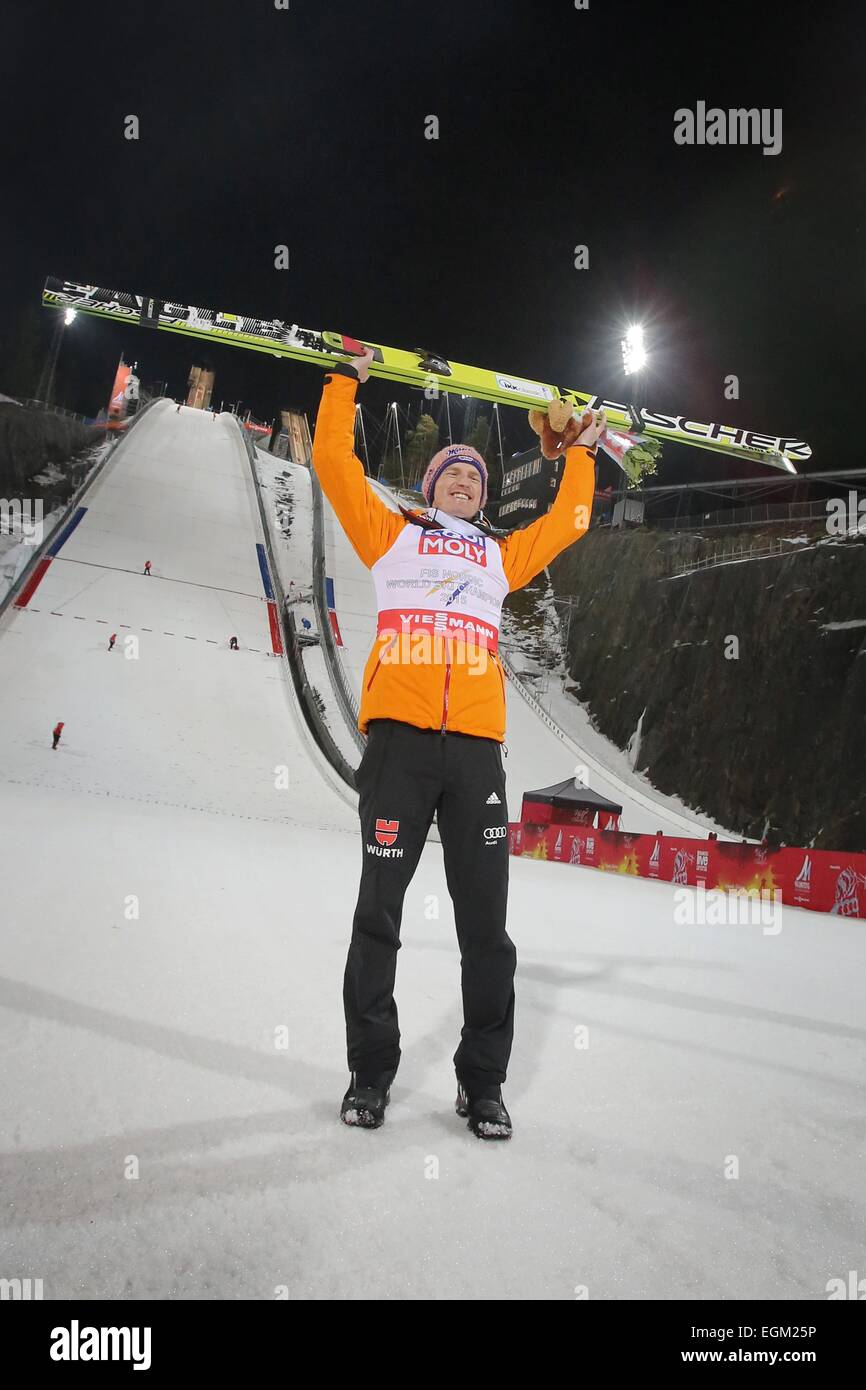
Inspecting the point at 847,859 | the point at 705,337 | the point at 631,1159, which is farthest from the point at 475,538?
the point at 705,337

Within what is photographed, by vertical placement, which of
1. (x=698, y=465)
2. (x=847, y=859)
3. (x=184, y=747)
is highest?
(x=698, y=465)

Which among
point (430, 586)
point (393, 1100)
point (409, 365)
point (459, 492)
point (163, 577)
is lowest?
point (393, 1100)

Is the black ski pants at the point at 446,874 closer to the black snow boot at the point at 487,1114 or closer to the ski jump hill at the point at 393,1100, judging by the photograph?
the black snow boot at the point at 487,1114

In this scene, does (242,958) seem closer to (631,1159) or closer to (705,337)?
(631,1159)

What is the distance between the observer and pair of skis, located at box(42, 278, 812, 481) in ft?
13.5

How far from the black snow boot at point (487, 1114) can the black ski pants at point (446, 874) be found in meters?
0.05

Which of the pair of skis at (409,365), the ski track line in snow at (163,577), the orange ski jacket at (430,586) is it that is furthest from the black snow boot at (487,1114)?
the ski track line in snow at (163,577)

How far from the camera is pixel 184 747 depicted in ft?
49.5

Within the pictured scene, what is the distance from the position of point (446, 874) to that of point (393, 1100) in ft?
2.02

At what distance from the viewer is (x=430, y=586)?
7.95 feet

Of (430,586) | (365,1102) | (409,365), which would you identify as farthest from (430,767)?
(409,365)

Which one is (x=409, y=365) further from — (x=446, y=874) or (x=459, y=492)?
(x=446, y=874)

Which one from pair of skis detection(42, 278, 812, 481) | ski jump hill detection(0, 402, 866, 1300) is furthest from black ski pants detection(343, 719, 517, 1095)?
pair of skis detection(42, 278, 812, 481)
